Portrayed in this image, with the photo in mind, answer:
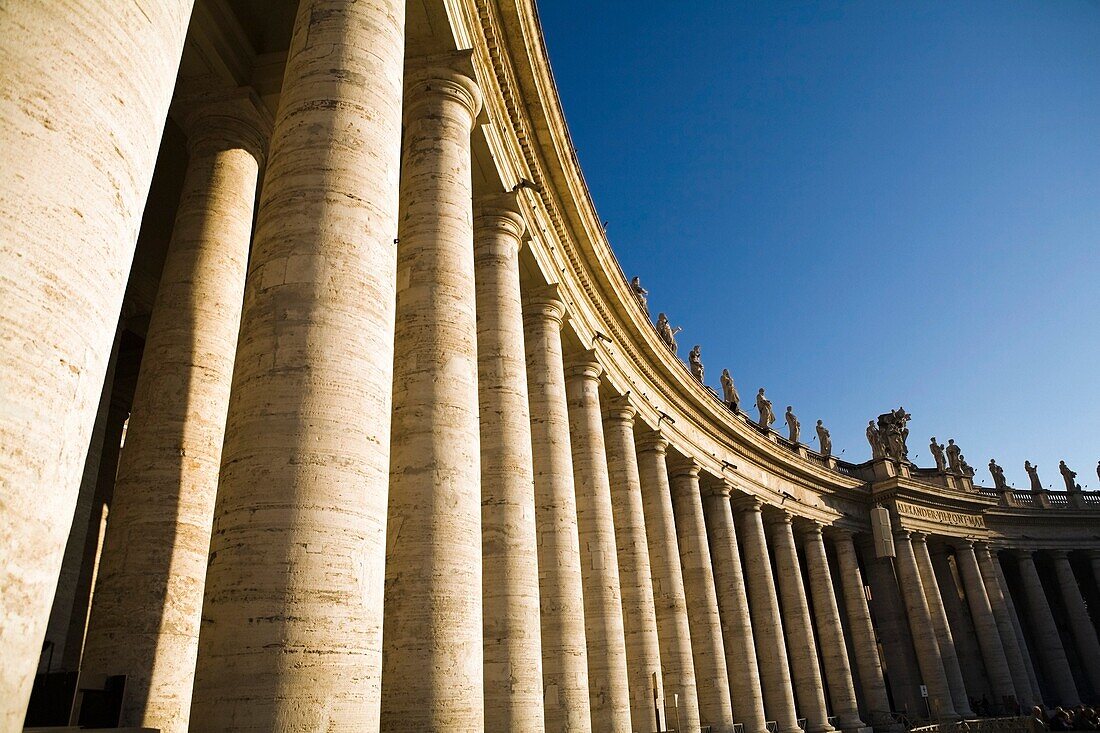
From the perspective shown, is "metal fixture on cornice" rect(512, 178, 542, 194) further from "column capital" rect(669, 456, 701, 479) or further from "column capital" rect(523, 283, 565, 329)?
"column capital" rect(669, 456, 701, 479)

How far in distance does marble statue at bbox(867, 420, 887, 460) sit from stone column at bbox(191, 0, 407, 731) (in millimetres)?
69820

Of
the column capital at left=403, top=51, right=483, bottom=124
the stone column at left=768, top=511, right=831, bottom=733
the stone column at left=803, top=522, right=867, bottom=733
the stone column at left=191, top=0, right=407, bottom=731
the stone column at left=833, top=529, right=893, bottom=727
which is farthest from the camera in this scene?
the stone column at left=833, top=529, right=893, bottom=727

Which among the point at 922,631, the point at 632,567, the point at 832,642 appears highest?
the point at 632,567

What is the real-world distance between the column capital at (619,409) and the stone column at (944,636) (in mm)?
42028

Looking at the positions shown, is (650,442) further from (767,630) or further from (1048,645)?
(1048,645)

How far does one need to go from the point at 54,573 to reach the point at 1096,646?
89924 millimetres

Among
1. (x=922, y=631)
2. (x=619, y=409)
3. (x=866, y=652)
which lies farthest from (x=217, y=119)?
(x=922, y=631)

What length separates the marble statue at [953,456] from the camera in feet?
263

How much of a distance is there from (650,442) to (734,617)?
1307 cm

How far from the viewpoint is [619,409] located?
37.2m

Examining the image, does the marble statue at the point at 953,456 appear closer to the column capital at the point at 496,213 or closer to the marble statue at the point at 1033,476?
the marble statue at the point at 1033,476

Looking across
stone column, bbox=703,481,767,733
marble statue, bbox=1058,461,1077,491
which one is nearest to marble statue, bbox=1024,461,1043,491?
marble statue, bbox=1058,461,1077,491

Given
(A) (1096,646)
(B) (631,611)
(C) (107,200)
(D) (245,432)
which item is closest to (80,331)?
(C) (107,200)

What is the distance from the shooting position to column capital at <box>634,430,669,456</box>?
135 feet
